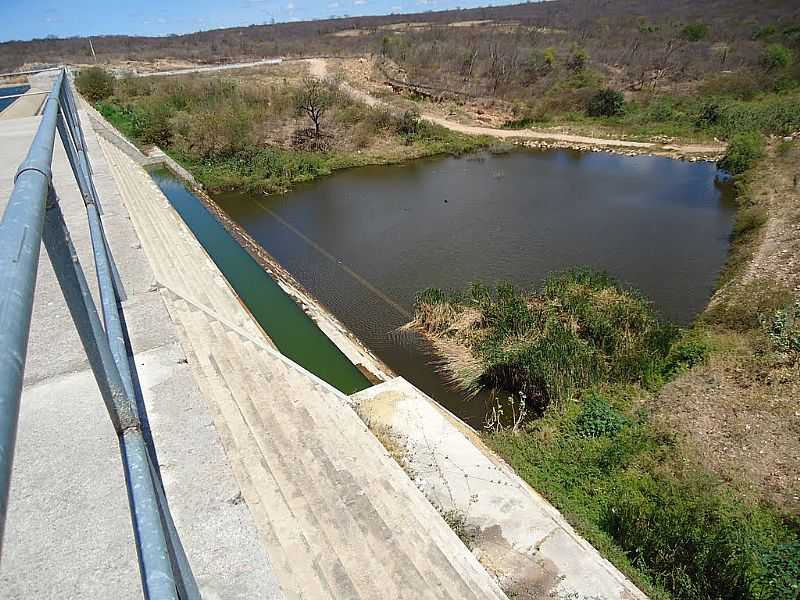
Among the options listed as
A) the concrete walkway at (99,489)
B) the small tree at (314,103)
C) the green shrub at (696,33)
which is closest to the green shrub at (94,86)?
the small tree at (314,103)

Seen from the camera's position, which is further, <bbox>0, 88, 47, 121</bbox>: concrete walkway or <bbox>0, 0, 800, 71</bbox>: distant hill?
<bbox>0, 0, 800, 71</bbox>: distant hill

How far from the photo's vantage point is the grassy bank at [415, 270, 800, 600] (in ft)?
15.7

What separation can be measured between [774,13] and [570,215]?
46855 millimetres

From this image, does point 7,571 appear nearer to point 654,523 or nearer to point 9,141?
point 654,523

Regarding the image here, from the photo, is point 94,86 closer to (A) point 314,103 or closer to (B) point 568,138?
(A) point 314,103

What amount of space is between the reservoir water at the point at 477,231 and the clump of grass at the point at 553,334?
637 mm

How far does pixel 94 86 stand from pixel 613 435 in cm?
3444

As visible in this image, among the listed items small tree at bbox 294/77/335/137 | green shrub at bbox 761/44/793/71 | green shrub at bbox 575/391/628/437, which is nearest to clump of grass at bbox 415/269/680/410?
green shrub at bbox 575/391/628/437

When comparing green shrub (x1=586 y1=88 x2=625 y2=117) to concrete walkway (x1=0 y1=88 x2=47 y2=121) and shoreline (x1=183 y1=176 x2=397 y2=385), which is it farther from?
concrete walkway (x1=0 y1=88 x2=47 y2=121)

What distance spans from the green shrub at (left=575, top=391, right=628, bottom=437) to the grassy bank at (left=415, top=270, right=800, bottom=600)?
2 cm

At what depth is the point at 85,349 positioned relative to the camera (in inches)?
48.1

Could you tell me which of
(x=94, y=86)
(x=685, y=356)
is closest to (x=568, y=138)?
(x=685, y=356)

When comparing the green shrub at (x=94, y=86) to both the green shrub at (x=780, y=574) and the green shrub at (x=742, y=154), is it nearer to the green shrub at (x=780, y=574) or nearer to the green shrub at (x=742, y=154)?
the green shrub at (x=742, y=154)

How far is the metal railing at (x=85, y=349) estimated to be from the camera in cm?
62
